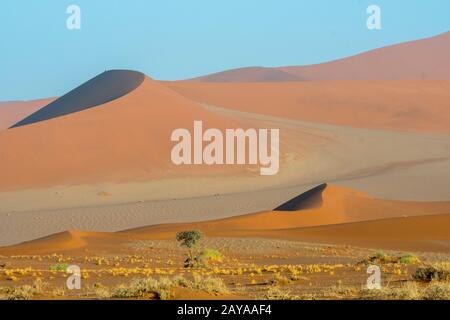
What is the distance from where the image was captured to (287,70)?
613 feet

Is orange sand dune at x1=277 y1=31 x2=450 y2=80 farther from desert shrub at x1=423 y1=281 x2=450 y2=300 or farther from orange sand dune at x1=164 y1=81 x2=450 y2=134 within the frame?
desert shrub at x1=423 y1=281 x2=450 y2=300

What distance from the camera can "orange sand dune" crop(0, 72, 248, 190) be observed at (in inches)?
2571

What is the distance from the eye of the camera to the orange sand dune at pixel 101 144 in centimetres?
6531

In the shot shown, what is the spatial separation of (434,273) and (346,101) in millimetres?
83196

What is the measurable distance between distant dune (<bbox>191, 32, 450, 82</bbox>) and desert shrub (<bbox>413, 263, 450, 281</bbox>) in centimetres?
15857

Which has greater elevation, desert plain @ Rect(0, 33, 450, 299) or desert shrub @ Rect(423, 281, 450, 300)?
desert plain @ Rect(0, 33, 450, 299)

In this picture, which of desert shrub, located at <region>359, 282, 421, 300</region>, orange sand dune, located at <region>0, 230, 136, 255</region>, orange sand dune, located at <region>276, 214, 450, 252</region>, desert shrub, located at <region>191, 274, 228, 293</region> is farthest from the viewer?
orange sand dune, located at <region>276, 214, 450, 252</region>

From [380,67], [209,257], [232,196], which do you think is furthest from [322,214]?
[380,67]

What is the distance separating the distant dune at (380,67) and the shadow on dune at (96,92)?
296 feet

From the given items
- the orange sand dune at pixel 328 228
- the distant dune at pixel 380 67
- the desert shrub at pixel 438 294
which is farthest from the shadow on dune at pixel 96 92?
the distant dune at pixel 380 67

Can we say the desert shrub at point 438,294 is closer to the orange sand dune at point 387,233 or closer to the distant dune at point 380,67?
the orange sand dune at point 387,233

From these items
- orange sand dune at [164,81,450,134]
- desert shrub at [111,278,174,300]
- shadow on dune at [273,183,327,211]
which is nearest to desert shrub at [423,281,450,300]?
desert shrub at [111,278,174,300]

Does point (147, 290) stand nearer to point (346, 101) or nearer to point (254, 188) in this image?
point (254, 188)
